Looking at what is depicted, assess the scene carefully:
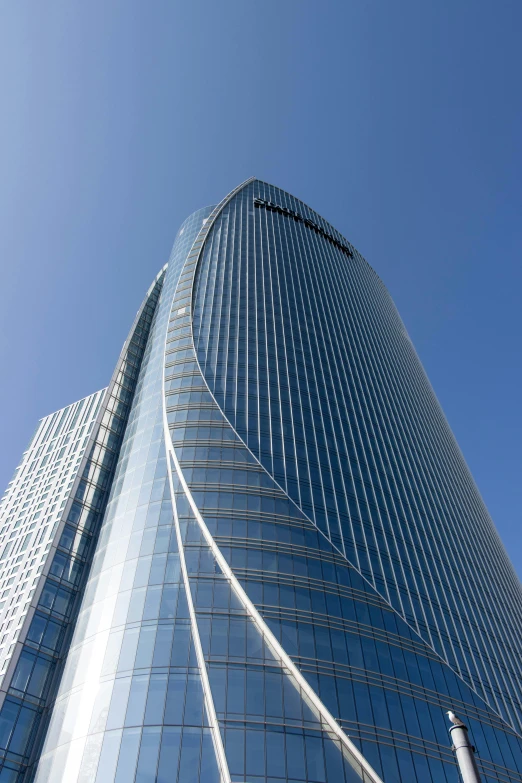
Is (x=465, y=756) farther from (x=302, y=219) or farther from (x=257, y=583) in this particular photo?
(x=302, y=219)

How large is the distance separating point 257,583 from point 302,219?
89.5 m

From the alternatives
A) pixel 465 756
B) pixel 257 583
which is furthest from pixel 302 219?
pixel 465 756

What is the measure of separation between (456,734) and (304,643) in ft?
110

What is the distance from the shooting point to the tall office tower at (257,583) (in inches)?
1515

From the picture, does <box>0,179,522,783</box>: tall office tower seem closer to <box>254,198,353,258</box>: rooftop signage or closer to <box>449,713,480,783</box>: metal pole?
<box>449,713,480,783</box>: metal pole

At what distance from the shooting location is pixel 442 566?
215 ft

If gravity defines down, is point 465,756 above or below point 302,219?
below

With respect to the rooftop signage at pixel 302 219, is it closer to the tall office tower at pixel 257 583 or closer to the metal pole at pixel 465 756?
the tall office tower at pixel 257 583

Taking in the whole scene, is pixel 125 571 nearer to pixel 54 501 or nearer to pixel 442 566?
pixel 442 566

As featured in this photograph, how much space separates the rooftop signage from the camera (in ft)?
379

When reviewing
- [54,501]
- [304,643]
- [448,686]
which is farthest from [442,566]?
[54,501]

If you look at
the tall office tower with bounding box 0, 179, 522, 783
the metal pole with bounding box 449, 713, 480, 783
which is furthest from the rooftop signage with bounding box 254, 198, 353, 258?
the metal pole with bounding box 449, 713, 480, 783

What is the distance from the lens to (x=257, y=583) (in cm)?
4659

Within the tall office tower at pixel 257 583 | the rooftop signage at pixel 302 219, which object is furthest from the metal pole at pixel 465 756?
the rooftop signage at pixel 302 219
